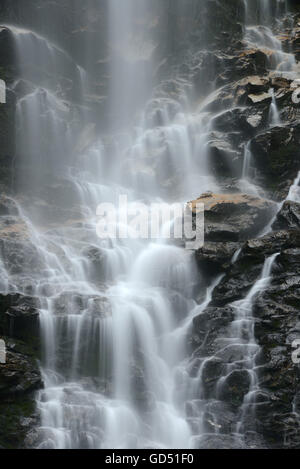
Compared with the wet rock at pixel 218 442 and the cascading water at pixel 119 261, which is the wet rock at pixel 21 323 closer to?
the cascading water at pixel 119 261

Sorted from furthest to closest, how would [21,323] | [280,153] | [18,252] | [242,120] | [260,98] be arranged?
[260,98] < [242,120] < [280,153] < [18,252] < [21,323]

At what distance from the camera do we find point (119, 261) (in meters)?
15.5

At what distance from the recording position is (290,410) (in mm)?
10641

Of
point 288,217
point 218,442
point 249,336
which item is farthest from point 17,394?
point 288,217

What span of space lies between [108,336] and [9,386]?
275 centimetres

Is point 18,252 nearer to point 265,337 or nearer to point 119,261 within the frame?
point 119,261

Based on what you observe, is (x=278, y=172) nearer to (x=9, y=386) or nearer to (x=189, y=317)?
(x=189, y=317)

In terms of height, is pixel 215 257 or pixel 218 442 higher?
pixel 215 257

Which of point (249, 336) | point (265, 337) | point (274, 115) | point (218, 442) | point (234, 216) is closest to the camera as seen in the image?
point (218, 442)

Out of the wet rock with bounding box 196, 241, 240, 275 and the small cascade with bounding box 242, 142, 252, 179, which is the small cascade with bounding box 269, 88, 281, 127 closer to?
the small cascade with bounding box 242, 142, 252, 179

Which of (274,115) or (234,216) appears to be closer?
(234,216)

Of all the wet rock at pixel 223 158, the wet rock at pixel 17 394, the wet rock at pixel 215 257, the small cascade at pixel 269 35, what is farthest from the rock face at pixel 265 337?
the small cascade at pixel 269 35

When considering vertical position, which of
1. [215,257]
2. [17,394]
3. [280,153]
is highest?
[280,153]
